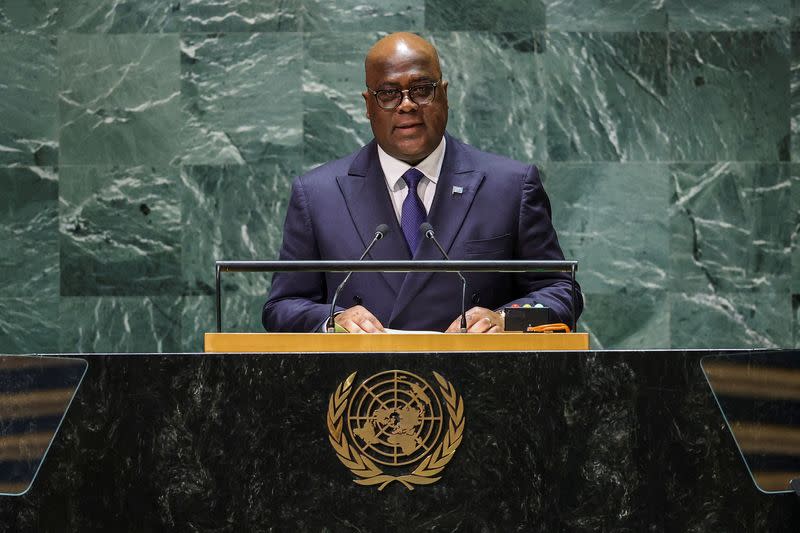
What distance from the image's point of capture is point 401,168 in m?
3.91

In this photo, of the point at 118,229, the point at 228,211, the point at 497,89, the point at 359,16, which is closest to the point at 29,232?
the point at 118,229

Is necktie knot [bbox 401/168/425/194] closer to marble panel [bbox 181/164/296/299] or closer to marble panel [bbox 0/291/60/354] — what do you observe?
marble panel [bbox 181/164/296/299]

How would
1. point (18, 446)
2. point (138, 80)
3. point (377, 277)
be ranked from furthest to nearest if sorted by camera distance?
1. point (138, 80)
2. point (377, 277)
3. point (18, 446)

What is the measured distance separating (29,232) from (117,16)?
117 cm

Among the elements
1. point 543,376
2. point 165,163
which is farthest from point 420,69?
point 165,163

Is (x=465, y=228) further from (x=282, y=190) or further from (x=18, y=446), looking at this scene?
(x=282, y=190)

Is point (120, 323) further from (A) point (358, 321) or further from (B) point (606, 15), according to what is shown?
(A) point (358, 321)

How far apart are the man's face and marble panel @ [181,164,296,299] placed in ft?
6.94

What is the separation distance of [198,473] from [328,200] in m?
1.70

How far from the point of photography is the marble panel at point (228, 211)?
5906mm

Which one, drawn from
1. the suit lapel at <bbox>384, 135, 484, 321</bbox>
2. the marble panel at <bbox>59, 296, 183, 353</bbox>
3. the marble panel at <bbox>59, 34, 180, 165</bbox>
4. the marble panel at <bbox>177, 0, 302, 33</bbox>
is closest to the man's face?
the suit lapel at <bbox>384, 135, 484, 321</bbox>

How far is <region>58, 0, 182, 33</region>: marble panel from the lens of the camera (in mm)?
5898

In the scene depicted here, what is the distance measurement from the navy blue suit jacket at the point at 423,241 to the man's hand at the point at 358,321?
1.43 feet

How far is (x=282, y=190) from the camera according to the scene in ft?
19.5
